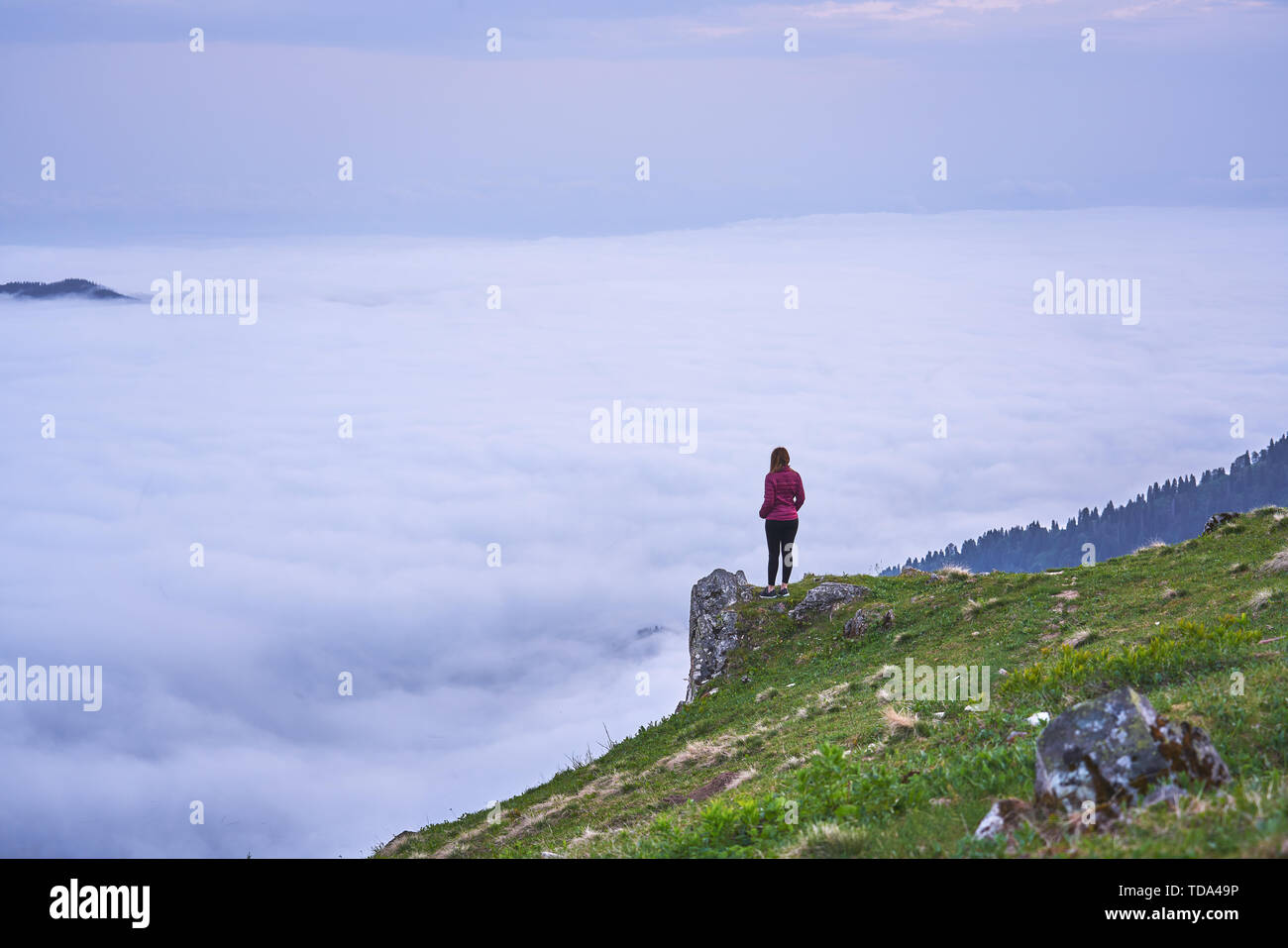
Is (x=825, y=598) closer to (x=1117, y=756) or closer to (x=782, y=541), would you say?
(x=782, y=541)

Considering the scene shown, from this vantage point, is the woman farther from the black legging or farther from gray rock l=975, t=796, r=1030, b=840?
gray rock l=975, t=796, r=1030, b=840

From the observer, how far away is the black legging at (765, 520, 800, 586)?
23625mm

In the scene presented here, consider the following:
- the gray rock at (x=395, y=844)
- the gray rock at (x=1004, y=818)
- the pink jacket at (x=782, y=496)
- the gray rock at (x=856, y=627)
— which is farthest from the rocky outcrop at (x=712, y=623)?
the gray rock at (x=1004, y=818)

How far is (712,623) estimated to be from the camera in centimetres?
2841

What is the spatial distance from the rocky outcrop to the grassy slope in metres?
0.58

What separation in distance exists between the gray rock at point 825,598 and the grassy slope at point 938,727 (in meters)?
0.38

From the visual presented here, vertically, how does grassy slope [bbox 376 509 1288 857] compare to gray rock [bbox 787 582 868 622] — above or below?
below

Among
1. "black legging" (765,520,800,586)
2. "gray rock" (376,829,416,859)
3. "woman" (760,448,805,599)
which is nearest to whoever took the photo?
"gray rock" (376,829,416,859)

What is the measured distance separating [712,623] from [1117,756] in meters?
21.1

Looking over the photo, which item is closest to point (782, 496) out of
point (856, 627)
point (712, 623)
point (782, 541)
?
point (782, 541)

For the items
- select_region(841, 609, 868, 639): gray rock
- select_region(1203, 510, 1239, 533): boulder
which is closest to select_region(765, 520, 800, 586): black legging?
select_region(841, 609, 868, 639): gray rock

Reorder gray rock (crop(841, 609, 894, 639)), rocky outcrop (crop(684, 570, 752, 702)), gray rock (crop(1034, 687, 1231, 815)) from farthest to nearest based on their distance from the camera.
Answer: rocky outcrop (crop(684, 570, 752, 702)) < gray rock (crop(841, 609, 894, 639)) < gray rock (crop(1034, 687, 1231, 815))
